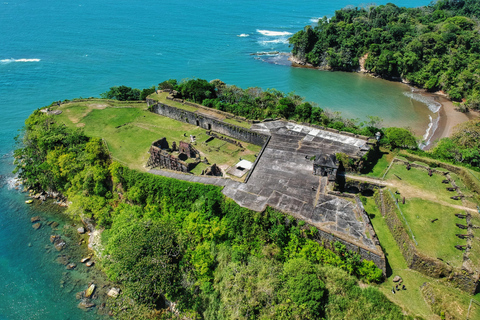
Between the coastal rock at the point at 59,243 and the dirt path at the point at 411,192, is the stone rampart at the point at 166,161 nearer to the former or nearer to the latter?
the coastal rock at the point at 59,243

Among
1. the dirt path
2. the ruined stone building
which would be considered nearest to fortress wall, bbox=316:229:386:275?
the ruined stone building

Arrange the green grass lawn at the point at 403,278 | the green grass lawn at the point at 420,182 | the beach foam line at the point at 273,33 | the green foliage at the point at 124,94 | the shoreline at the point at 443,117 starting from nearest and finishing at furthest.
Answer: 1. the green grass lawn at the point at 403,278
2. the green grass lawn at the point at 420,182
3. the shoreline at the point at 443,117
4. the green foliage at the point at 124,94
5. the beach foam line at the point at 273,33

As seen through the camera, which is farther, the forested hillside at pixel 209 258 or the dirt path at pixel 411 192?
the dirt path at pixel 411 192

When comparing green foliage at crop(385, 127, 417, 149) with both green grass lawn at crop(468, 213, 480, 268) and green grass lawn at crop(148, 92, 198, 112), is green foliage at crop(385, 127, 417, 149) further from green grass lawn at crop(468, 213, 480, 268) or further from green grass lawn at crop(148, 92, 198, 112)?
green grass lawn at crop(148, 92, 198, 112)

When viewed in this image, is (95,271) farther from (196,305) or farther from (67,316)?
(196,305)

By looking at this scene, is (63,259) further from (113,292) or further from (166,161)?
(166,161)

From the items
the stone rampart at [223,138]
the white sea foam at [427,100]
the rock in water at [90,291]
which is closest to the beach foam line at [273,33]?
the white sea foam at [427,100]
